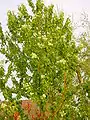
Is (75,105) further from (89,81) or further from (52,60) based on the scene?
(52,60)

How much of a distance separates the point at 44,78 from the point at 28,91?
0.76 metres

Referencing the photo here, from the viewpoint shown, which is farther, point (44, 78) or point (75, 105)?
point (75, 105)

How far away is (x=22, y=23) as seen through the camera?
1311 centimetres

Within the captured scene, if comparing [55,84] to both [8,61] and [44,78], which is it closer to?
[44,78]

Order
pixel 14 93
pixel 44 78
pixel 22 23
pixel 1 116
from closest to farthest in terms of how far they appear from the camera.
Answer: pixel 44 78 → pixel 1 116 → pixel 14 93 → pixel 22 23

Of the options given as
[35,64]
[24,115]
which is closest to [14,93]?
[24,115]

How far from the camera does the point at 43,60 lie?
1092 centimetres

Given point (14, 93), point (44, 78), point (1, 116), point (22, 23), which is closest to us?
point (44, 78)

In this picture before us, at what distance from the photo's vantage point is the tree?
35.7 ft

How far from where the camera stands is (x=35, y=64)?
36.8 ft

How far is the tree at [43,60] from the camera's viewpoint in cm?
1088

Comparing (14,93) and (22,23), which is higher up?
(22,23)

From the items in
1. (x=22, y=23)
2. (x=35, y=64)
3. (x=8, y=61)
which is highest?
(x=22, y=23)

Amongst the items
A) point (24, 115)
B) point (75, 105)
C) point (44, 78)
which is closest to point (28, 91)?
point (44, 78)
